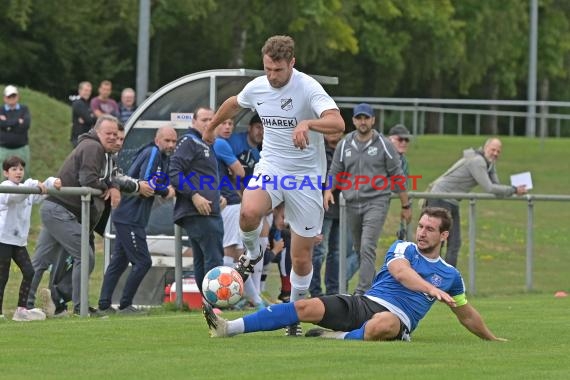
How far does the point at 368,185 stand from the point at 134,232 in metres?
3.11

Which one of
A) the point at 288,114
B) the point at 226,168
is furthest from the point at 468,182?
the point at 288,114

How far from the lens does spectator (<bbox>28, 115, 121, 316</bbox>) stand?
1478cm

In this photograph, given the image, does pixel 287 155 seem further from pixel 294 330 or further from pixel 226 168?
pixel 226 168

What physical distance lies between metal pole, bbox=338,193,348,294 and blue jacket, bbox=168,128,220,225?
7.50 feet

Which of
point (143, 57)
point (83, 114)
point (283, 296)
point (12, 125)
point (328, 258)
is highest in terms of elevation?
point (143, 57)

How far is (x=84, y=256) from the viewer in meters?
14.6

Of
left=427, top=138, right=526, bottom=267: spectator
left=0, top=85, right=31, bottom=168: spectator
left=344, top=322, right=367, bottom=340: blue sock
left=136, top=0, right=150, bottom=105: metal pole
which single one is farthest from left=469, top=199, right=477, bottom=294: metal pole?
left=136, top=0, right=150, bottom=105: metal pole

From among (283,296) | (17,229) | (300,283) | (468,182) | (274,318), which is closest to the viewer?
(274,318)

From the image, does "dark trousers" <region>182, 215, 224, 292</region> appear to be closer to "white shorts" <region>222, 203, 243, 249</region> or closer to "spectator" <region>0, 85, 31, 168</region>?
"white shorts" <region>222, 203, 243, 249</region>

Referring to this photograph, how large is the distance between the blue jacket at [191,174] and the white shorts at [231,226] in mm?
903

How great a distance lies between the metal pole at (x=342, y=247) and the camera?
17.3 meters

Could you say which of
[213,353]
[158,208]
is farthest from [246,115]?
[213,353]

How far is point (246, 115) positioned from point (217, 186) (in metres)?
3.23

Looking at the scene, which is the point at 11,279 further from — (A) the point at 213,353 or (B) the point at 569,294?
(A) the point at 213,353
